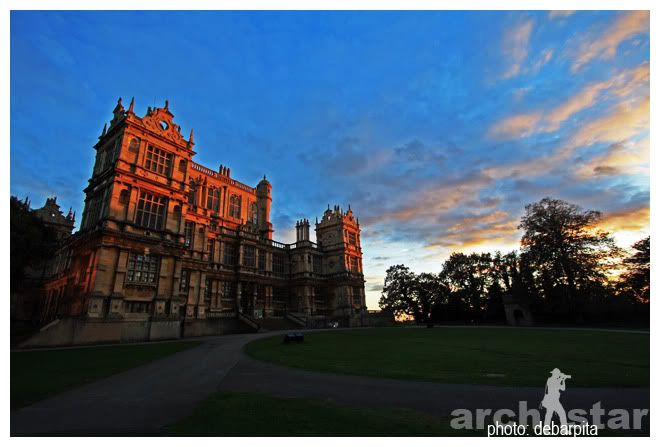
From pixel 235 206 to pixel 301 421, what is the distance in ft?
176

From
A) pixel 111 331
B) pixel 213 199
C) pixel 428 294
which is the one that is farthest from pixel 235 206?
pixel 428 294

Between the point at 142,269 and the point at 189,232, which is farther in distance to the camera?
the point at 189,232

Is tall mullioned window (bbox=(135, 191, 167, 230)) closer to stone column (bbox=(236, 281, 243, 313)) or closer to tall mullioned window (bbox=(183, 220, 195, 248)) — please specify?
tall mullioned window (bbox=(183, 220, 195, 248))

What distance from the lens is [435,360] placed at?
14414 mm

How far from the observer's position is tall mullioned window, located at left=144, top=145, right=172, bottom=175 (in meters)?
35.3

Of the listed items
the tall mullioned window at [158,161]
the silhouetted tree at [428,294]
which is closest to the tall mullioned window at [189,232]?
the tall mullioned window at [158,161]

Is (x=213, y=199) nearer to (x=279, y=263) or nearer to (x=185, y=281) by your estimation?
(x=279, y=263)

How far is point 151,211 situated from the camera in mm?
34438

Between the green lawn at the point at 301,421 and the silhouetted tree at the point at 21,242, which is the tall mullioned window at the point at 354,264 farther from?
the green lawn at the point at 301,421

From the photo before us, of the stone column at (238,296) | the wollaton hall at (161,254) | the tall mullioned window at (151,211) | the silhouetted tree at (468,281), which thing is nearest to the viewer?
the wollaton hall at (161,254)

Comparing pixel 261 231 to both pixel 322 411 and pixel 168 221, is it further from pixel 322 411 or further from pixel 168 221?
pixel 322 411

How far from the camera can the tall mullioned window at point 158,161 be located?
35.3m

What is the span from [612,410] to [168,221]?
37.9m

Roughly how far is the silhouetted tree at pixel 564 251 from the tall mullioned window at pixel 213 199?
5066cm
